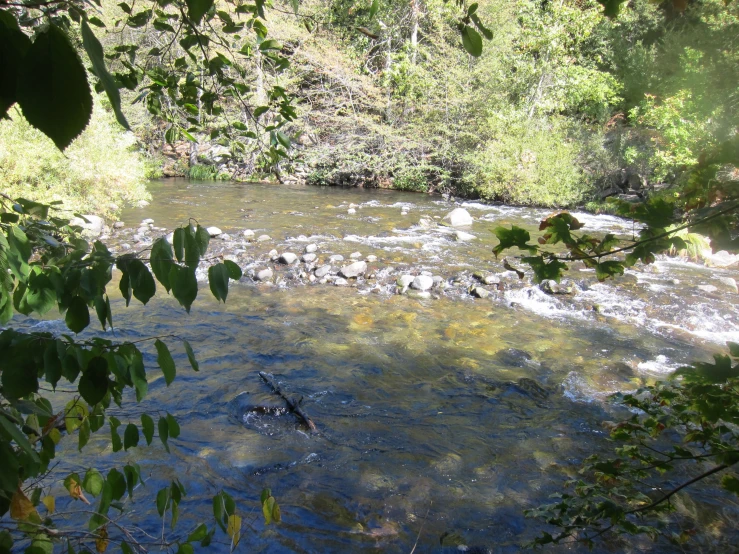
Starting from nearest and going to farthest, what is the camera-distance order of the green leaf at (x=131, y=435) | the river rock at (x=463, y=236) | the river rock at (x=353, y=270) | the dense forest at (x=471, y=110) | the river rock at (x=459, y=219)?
the green leaf at (x=131, y=435) < the river rock at (x=353, y=270) < the river rock at (x=463, y=236) < the river rock at (x=459, y=219) < the dense forest at (x=471, y=110)

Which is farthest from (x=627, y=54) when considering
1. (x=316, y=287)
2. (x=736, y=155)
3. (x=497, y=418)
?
(x=736, y=155)

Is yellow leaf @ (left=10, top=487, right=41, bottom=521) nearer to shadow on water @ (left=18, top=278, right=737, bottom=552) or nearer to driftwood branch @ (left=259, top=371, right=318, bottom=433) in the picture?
shadow on water @ (left=18, top=278, right=737, bottom=552)

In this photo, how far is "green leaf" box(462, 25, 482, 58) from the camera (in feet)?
3.75

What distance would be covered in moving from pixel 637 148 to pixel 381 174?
904 centimetres

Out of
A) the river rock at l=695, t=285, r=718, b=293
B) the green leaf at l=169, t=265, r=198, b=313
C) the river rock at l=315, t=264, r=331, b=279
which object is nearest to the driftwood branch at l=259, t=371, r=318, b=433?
the river rock at l=315, t=264, r=331, b=279

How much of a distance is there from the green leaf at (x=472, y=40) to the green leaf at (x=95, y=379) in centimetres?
103

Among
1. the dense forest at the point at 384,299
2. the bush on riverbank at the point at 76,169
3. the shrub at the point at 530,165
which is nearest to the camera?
the dense forest at the point at 384,299

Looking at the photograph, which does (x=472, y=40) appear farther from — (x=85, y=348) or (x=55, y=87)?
(x=85, y=348)

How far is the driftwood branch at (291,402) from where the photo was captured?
500cm

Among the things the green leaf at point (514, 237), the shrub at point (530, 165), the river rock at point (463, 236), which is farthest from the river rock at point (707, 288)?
the green leaf at point (514, 237)

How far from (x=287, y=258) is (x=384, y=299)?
2.36m

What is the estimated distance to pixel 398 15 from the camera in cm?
1934

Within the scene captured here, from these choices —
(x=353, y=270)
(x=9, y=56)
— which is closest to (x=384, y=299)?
(x=353, y=270)

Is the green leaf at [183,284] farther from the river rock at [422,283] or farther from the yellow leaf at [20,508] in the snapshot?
the river rock at [422,283]
